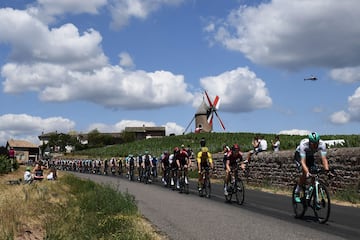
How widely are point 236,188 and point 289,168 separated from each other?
270 inches

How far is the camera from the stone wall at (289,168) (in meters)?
17.1

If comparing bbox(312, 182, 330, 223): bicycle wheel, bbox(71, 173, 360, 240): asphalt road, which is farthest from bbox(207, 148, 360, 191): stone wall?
bbox(312, 182, 330, 223): bicycle wheel

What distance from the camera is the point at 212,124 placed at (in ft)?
399

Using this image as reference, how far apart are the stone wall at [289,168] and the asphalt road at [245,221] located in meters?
2.88

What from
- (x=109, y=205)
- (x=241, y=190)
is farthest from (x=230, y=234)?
(x=241, y=190)

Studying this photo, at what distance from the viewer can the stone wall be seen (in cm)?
1712

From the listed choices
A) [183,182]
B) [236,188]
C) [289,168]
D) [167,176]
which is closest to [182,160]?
[183,182]

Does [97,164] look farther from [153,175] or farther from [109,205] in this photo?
[109,205]

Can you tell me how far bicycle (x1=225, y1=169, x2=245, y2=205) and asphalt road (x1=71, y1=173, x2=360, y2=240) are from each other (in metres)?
0.28

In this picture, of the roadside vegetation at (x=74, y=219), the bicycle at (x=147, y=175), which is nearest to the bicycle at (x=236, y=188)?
the roadside vegetation at (x=74, y=219)

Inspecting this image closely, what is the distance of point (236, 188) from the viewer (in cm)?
1585

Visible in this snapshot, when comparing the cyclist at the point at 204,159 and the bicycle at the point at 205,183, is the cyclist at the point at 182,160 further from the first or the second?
the cyclist at the point at 204,159

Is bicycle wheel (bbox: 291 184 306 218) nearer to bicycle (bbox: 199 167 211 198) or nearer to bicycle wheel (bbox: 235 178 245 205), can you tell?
bicycle wheel (bbox: 235 178 245 205)

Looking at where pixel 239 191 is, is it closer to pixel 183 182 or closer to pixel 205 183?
pixel 205 183
